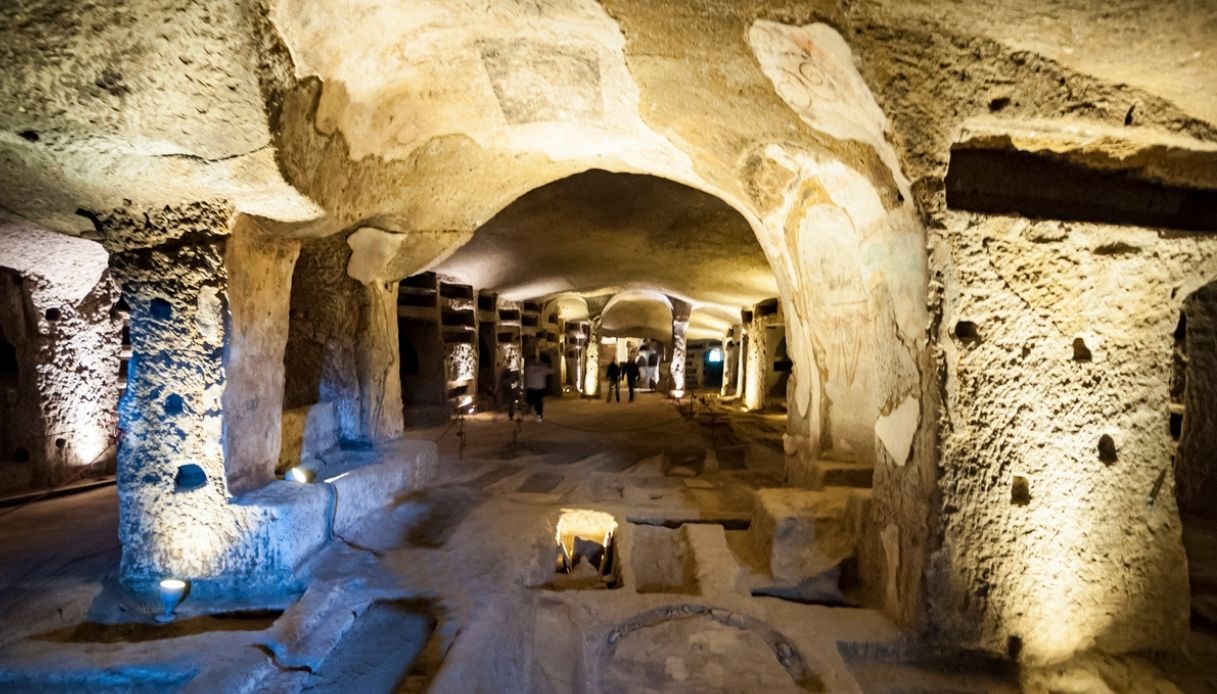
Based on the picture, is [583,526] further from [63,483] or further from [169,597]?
[63,483]

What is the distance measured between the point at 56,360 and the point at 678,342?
13.0m

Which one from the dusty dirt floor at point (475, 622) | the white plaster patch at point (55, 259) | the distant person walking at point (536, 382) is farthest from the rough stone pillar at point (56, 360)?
the distant person walking at point (536, 382)

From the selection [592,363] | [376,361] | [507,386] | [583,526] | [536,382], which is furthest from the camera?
[592,363]

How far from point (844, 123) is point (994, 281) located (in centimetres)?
106

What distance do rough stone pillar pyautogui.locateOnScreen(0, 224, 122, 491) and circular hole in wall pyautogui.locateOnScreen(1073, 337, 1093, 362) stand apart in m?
8.39

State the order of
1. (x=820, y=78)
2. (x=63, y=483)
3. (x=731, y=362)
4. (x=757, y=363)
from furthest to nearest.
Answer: (x=731, y=362) < (x=757, y=363) < (x=63, y=483) < (x=820, y=78)

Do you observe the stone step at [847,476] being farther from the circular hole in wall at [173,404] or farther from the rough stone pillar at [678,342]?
the rough stone pillar at [678,342]

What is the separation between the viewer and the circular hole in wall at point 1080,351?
2607 millimetres

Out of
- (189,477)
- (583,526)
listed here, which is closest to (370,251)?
(189,477)

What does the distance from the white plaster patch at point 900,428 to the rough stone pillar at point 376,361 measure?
4.38 meters

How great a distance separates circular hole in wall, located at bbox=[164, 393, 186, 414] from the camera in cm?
315

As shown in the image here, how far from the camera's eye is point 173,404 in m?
3.16

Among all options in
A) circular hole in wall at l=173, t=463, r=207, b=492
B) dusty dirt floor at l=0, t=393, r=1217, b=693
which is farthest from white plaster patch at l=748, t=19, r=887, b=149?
circular hole in wall at l=173, t=463, r=207, b=492

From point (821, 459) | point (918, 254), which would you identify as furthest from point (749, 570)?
point (918, 254)
